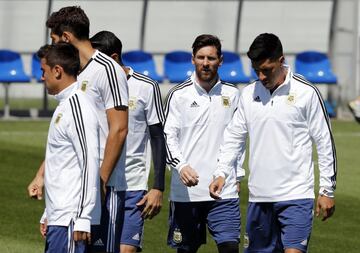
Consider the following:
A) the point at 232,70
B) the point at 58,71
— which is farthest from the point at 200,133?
the point at 232,70

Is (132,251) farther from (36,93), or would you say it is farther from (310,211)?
(36,93)

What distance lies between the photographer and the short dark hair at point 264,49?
8953 millimetres

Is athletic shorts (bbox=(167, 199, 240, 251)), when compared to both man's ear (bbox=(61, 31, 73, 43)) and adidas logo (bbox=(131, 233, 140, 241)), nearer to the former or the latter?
adidas logo (bbox=(131, 233, 140, 241))

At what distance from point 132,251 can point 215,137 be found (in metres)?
1.20

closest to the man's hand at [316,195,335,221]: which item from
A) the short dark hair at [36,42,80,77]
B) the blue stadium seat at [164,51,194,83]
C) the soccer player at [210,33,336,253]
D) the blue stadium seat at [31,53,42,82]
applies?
the soccer player at [210,33,336,253]

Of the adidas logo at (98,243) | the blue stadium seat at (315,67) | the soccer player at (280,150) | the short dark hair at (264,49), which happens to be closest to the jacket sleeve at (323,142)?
the soccer player at (280,150)

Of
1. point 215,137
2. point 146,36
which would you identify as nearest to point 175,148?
point 215,137

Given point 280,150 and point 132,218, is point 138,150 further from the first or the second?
point 280,150

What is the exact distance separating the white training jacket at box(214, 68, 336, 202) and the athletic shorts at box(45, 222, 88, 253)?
2006 mm

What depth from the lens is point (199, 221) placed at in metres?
10.4

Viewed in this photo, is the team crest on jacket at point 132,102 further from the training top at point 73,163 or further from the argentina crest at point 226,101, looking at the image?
the training top at point 73,163

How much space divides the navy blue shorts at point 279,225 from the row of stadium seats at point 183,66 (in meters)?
16.5

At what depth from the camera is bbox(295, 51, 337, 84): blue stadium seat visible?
87.1 ft

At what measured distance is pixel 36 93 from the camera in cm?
2761
